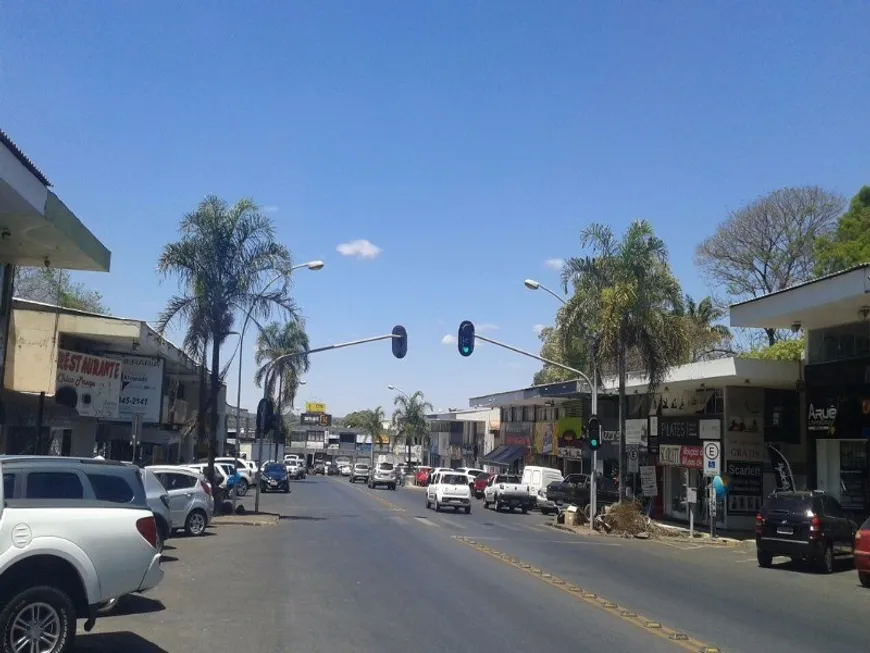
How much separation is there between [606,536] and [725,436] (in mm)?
6909

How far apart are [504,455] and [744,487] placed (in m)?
32.9

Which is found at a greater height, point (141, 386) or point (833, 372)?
point (833, 372)

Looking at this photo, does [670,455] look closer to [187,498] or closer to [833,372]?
[833,372]

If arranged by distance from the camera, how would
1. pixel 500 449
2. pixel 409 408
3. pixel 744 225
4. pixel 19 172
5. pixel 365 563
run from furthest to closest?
pixel 409 408 → pixel 500 449 → pixel 744 225 → pixel 365 563 → pixel 19 172

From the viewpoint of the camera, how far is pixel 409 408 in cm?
9888

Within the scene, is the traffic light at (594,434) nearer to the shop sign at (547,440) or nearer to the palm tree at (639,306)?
the palm tree at (639,306)

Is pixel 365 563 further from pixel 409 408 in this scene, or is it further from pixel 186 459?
pixel 409 408

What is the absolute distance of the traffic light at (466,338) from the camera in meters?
29.7

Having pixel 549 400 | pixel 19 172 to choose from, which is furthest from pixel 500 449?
pixel 19 172

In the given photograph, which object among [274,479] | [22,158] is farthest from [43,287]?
[22,158]

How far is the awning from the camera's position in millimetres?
24828

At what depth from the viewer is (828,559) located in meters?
20.6

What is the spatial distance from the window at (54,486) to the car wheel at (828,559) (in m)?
17.6

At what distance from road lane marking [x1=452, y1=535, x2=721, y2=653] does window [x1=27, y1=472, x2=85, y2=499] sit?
7059mm
